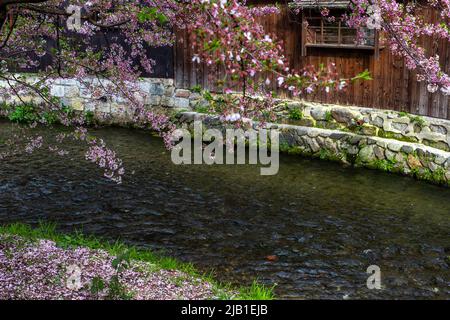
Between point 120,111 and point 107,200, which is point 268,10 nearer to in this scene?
point 120,111

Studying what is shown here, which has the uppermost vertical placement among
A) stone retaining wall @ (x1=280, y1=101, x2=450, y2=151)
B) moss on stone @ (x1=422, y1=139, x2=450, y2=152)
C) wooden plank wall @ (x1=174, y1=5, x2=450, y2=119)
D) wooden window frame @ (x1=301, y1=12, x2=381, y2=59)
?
wooden window frame @ (x1=301, y1=12, x2=381, y2=59)

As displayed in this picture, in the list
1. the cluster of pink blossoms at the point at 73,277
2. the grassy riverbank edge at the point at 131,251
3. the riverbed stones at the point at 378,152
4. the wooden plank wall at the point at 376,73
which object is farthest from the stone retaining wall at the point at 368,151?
the cluster of pink blossoms at the point at 73,277

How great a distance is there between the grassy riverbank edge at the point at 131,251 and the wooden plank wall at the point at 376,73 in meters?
5.05

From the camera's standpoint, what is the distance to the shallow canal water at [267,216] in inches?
320

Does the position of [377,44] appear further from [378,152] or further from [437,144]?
[437,144]

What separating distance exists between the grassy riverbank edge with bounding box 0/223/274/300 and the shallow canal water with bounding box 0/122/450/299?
0.33 metres

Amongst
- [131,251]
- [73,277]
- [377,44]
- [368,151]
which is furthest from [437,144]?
[73,277]

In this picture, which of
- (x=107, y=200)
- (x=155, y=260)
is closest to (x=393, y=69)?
(x=107, y=200)

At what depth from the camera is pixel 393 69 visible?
44.3 feet

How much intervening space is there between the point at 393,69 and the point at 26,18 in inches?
326

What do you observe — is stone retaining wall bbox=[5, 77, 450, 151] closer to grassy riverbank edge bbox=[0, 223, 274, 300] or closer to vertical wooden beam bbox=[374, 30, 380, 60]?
vertical wooden beam bbox=[374, 30, 380, 60]

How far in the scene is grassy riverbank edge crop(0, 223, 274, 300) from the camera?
6940 millimetres

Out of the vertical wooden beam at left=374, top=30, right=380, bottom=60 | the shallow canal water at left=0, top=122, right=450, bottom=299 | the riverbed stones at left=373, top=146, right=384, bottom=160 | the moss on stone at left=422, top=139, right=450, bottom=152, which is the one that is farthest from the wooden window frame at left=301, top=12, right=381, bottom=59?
the shallow canal water at left=0, top=122, right=450, bottom=299

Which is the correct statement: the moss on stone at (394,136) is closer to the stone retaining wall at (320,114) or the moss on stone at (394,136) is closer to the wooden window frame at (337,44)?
the stone retaining wall at (320,114)
